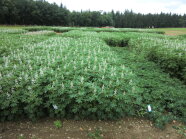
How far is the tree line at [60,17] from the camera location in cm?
3934

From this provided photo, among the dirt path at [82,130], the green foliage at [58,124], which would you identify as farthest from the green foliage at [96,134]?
the green foliage at [58,124]

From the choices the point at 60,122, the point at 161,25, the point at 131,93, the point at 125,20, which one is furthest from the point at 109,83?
the point at 161,25

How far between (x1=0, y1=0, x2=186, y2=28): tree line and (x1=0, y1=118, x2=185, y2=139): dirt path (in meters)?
41.7

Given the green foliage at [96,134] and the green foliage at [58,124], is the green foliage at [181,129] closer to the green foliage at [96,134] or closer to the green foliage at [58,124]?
the green foliage at [96,134]

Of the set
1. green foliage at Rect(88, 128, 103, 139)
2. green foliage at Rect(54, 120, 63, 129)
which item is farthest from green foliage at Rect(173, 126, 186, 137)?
green foliage at Rect(54, 120, 63, 129)

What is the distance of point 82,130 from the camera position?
2.92 meters

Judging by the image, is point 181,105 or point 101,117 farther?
point 181,105

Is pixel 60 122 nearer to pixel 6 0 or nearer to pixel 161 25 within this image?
pixel 6 0

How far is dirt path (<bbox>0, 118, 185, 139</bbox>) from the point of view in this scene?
2791 mm

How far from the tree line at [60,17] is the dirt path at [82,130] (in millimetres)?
41721

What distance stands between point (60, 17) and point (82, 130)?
1954 inches

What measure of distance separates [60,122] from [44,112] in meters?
0.45

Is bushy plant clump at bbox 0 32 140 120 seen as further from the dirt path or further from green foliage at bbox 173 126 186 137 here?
green foliage at bbox 173 126 186 137

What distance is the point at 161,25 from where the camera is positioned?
6612cm
